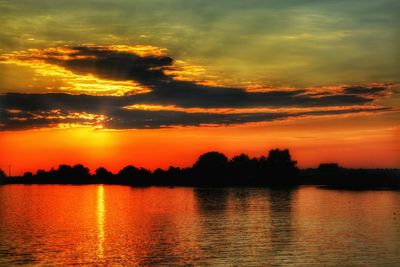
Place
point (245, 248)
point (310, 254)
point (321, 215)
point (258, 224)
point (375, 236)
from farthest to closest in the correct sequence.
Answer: point (321, 215) → point (258, 224) → point (375, 236) → point (245, 248) → point (310, 254)

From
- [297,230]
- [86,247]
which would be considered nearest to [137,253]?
[86,247]

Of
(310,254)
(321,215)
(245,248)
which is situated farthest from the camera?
(321,215)

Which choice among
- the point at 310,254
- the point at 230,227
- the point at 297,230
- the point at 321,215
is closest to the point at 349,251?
the point at 310,254

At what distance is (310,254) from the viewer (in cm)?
7256

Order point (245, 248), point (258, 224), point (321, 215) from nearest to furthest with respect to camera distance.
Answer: point (245, 248) < point (258, 224) < point (321, 215)

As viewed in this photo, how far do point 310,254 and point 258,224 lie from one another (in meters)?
38.3

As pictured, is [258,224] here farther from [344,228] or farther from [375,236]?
[375,236]

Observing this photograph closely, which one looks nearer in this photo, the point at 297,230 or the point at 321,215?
the point at 297,230

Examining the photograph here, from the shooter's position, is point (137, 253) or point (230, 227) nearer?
point (137, 253)

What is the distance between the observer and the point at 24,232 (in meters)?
102

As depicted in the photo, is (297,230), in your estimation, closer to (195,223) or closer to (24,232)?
(195,223)

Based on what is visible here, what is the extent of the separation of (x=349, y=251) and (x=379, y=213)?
2442 inches

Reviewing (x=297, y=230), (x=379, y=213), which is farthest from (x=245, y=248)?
(x=379, y=213)

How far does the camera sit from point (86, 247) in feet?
270
